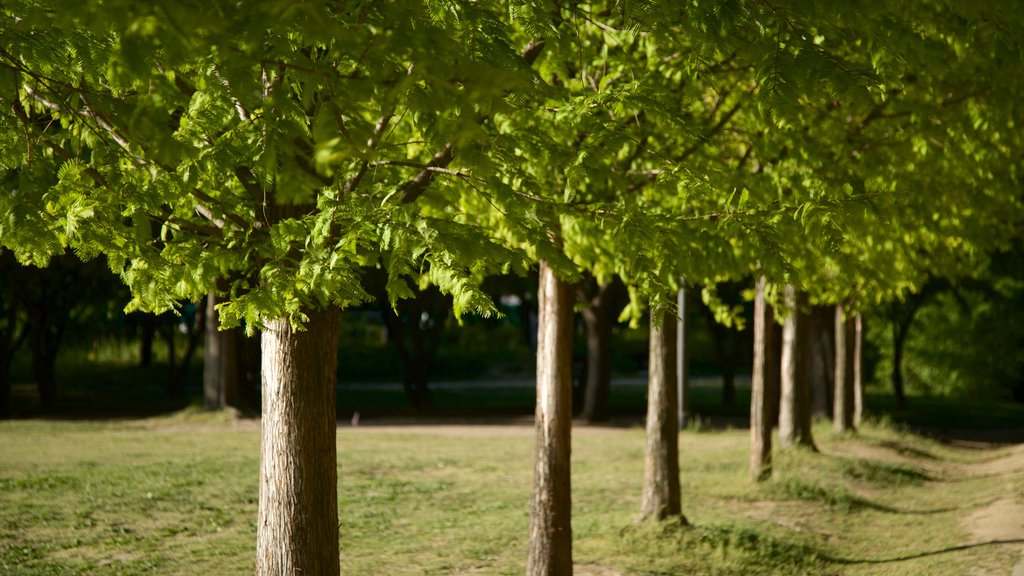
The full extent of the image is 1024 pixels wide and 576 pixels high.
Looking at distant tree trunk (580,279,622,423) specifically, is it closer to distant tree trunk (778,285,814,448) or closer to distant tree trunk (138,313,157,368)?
distant tree trunk (778,285,814,448)

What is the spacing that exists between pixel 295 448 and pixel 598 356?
19611 millimetres

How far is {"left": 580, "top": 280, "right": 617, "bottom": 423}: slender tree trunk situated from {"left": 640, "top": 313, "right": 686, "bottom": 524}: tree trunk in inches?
551

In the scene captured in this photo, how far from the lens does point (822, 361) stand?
25594 millimetres

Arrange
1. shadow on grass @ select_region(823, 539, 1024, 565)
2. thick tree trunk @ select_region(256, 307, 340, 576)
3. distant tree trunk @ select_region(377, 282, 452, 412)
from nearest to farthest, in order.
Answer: thick tree trunk @ select_region(256, 307, 340, 576) < shadow on grass @ select_region(823, 539, 1024, 565) < distant tree trunk @ select_region(377, 282, 452, 412)

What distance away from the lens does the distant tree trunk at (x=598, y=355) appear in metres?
25.3

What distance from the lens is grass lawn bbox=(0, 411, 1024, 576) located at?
9781 millimetres

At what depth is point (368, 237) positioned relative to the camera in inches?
202

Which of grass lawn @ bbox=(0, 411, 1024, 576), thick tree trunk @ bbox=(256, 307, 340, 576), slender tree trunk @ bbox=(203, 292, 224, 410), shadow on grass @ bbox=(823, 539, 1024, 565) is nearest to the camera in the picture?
thick tree trunk @ bbox=(256, 307, 340, 576)

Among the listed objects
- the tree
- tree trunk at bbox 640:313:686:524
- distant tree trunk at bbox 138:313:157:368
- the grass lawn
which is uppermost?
the tree

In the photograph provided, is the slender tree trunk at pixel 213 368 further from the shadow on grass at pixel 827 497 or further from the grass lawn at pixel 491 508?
the shadow on grass at pixel 827 497

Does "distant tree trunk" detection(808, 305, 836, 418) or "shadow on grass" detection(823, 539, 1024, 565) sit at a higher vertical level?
"distant tree trunk" detection(808, 305, 836, 418)

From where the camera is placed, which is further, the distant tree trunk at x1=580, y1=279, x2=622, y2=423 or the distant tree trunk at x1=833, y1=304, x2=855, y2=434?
the distant tree trunk at x1=580, y1=279, x2=622, y2=423

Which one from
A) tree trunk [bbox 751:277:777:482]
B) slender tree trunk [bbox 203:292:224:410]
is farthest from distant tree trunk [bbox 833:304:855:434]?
slender tree trunk [bbox 203:292:224:410]

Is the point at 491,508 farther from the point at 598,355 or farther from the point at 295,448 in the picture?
the point at 598,355
